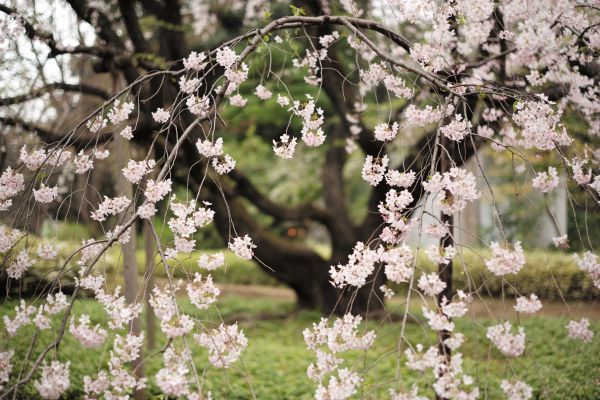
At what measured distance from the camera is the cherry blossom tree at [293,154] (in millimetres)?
2029

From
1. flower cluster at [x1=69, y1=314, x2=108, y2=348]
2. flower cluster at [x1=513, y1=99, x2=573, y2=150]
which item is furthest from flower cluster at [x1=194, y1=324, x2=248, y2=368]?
flower cluster at [x1=513, y1=99, x2=573, y2=150]

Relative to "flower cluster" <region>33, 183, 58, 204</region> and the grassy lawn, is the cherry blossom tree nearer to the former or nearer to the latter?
"flower cluster" <region>33, 183, 58, 204</region>

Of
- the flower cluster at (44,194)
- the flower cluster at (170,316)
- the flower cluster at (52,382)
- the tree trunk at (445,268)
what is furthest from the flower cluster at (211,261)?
the tree trunk at (445,268)

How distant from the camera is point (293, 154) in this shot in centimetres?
331

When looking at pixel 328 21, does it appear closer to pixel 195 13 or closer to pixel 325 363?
pixel 325 363

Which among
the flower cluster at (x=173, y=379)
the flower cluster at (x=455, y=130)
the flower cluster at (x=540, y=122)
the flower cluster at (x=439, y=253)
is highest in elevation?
the flower cluster at (x=540, y=122)

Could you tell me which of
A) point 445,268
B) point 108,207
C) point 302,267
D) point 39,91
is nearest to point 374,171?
point 445,268

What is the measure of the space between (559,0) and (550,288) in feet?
17.9

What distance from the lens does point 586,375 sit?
3.91 m

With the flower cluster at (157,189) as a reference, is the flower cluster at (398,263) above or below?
below

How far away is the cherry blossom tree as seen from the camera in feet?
6.66

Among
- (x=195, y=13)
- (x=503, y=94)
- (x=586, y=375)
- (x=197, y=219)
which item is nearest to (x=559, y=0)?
(x=503, y=94)

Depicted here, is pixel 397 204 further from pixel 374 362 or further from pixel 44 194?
pixel 44 194

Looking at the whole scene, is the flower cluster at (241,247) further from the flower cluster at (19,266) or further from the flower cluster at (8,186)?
the flower cluster at (8,186)
